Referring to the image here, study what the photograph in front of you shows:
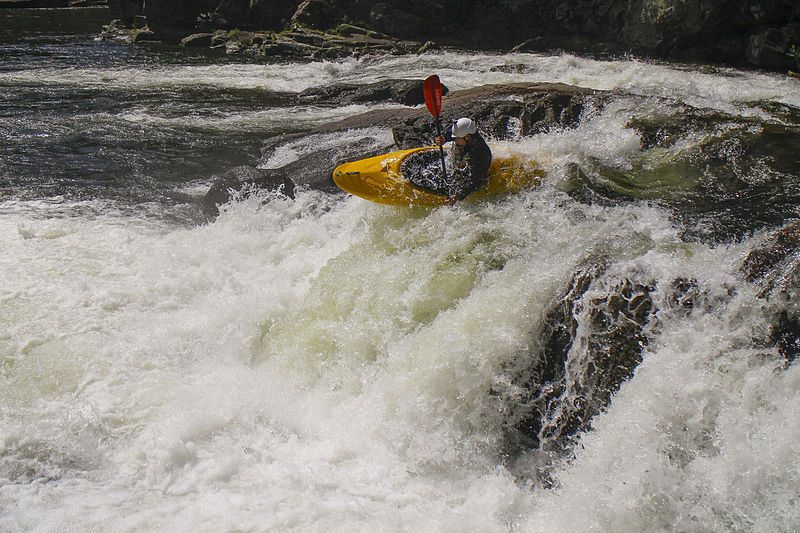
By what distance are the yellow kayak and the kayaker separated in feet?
0.27

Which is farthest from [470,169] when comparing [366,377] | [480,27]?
[480,27]

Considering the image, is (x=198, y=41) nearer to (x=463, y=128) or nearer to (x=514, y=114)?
(x=514, y=114)

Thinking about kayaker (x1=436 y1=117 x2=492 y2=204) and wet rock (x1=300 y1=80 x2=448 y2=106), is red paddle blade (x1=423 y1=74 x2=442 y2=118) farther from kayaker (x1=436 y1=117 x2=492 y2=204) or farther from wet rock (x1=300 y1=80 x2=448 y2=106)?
wet rock (x1=300 y1=80 x2=448 y2=106)

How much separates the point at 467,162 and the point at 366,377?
2313mm

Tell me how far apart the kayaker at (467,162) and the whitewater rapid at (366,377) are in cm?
21

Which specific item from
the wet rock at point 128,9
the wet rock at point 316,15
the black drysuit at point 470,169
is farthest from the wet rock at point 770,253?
the wet rock at point 128,9

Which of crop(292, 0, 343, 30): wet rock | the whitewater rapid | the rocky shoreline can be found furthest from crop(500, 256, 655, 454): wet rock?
crop(292, 0, 343, 30): wet rock

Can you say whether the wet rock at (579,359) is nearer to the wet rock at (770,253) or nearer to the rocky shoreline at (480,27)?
the wet rock at (770,253)

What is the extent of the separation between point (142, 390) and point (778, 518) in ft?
14.0

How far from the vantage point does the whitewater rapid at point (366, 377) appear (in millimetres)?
3604

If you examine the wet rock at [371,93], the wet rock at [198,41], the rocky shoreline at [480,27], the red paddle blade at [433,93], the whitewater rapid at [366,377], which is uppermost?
the rocky shoreline at [480,27]

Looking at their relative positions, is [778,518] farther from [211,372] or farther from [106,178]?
[106,178]

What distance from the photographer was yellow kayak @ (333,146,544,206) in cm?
621

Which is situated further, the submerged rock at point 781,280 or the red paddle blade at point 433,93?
the red paddle blade at point 433,93
